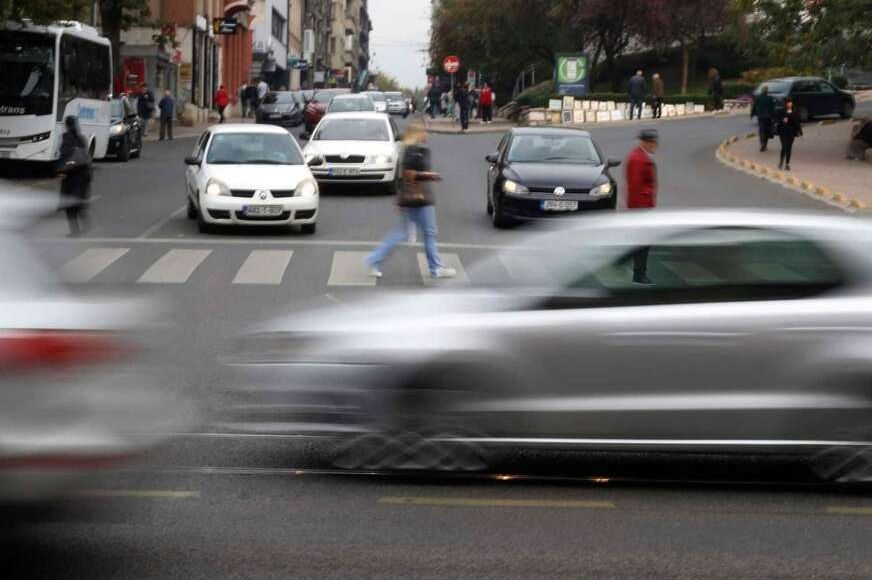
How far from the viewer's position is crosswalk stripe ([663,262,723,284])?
7766 millimetres

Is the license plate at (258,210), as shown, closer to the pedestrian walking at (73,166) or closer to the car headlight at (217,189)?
the car headlight at (217,189)

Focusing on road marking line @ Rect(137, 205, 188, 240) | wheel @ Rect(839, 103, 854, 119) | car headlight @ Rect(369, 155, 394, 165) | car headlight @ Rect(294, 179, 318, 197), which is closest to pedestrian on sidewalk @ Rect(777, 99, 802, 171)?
car headlight @ Rect(369, 155, 394, 165)

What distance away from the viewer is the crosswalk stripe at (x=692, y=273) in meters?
7.77

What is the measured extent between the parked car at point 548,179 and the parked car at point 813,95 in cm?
2861

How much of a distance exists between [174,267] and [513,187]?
19.9 ft

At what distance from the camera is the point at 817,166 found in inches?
1355

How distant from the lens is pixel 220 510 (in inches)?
281

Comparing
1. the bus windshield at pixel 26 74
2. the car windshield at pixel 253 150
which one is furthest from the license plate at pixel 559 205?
the bus windshield at pixel 26 74

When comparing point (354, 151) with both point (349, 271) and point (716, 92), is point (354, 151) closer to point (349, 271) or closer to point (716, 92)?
point (349, 271)

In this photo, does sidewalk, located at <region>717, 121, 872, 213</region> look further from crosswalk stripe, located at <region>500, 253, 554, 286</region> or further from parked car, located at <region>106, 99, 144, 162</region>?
crosswalk stripe, located at <region>500, 253, 554, 286</region>

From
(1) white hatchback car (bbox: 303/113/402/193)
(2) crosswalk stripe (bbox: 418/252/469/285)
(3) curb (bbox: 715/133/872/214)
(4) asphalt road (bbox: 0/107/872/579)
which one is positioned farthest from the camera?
(1) white hatchback car (bbox: 303/113/402/193)

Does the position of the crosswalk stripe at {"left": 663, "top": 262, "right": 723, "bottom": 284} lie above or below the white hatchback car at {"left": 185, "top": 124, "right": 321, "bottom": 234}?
above

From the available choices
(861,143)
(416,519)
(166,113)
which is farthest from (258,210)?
(166,113)

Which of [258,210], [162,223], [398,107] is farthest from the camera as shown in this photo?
[398,107]
